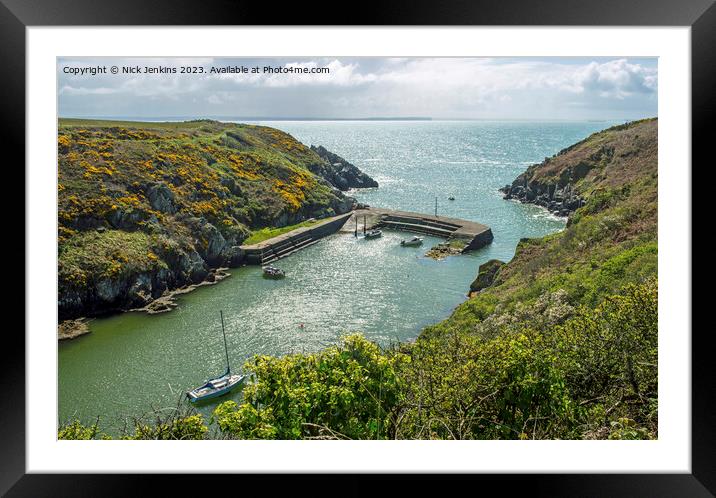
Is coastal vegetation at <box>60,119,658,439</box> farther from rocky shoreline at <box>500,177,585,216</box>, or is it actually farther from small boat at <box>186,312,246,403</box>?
rocky shoreline at <box>500,177,585,216</box>

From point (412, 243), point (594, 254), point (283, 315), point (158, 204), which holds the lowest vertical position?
point (283, 315)

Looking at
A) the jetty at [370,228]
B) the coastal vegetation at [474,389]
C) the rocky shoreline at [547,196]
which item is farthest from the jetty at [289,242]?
the coastal vegetation at [474,389]

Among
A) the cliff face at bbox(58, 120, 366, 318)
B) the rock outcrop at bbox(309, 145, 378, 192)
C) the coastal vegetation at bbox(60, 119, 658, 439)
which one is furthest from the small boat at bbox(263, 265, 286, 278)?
the coastal vegetation at bbox(60, 119, 658, 439)

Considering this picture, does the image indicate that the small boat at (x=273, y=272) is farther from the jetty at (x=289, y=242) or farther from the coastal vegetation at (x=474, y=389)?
the coastal vegetation at (x=474, y=389)

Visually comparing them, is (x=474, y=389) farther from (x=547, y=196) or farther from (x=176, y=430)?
(x=547, y=196)

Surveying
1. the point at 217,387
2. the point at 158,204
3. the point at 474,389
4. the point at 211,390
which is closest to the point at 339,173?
the point at 158,204
